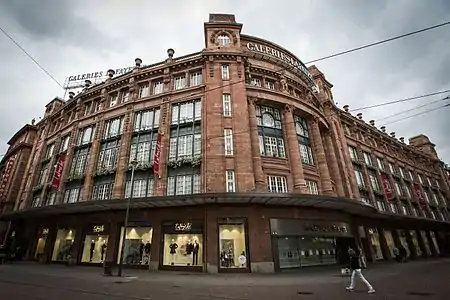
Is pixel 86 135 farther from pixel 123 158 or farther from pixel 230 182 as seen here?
pixel 230 182

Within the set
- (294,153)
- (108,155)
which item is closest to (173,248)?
(108,155)

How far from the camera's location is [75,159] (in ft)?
90.5

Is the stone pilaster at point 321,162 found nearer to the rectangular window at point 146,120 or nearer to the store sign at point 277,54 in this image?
the store sign at point 277,54

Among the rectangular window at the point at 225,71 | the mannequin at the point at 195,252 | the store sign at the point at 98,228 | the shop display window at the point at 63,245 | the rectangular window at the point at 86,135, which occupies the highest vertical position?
the rectangular window at the point at 225,71

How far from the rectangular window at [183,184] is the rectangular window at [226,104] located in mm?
6052

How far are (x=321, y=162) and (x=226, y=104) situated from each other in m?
11.8

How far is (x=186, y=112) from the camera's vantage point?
23703 mm

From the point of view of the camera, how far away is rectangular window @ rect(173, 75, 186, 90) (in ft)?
84.1

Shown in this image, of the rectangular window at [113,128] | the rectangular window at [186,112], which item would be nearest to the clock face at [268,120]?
the rectangular window at [186,112]

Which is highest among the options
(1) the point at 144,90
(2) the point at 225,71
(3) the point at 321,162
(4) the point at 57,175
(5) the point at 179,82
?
(1) the point at 144,90

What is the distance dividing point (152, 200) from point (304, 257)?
12.4 metres

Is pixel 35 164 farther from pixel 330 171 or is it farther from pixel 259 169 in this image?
pixel 330 171

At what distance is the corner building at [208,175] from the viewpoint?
59.7ft

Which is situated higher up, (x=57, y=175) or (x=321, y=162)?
(x=321, y=162)
